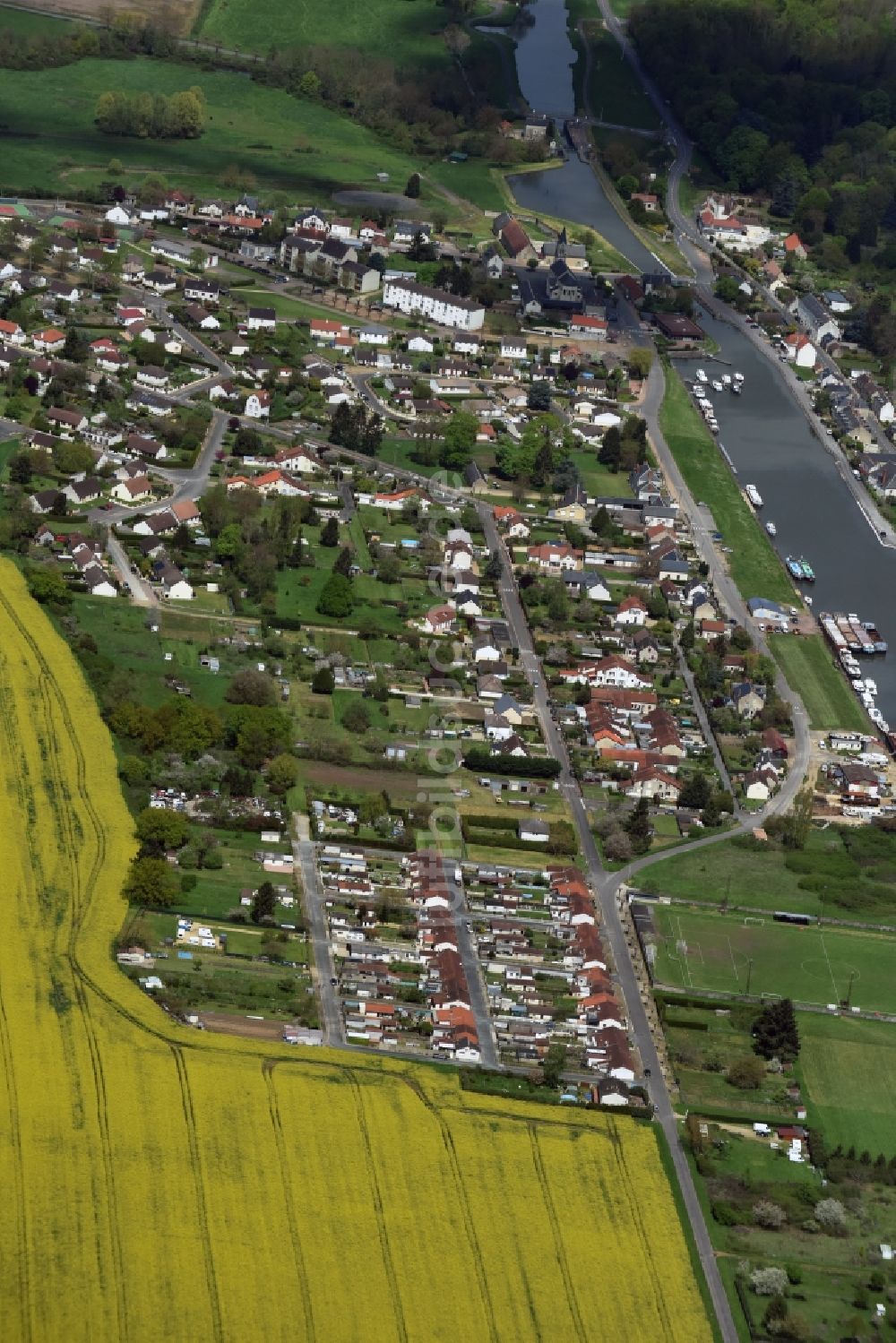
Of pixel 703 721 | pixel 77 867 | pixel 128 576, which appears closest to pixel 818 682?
pixel 703 721

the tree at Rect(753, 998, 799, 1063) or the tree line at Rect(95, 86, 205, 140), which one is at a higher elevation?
the tree at Rect(753, 998, 799, 1063)

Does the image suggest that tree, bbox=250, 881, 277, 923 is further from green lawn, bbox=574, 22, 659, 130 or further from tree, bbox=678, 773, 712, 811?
green lawn, bbox=574, 22, 659, 130

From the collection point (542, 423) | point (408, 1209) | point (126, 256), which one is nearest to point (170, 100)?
point (126, 256)

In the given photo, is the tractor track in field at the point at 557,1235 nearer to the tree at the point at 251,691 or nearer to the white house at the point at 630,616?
the tree at the point at 251,691

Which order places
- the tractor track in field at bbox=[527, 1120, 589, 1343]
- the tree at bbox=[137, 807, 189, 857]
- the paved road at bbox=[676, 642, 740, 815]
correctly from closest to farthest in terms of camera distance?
the tractor track in field at bbox=[527, 1120, 589, 1343], the tree at bbox=[137, 807, 189, 857], the paved road at bbox=[676, 642, 740, 815]

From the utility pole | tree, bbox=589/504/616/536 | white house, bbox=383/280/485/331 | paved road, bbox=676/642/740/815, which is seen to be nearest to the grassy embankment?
paved road, bbox=676/642/740/815

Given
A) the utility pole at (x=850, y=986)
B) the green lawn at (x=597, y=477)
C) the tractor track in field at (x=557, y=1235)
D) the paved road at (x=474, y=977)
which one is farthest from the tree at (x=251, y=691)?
the green lawn at (x=597, y=477)
